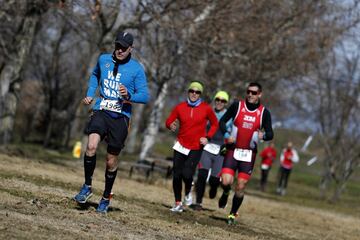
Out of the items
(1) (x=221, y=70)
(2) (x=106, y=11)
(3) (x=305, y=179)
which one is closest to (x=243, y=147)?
(2) (x=106, y=11)

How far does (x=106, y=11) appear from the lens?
25.8 meters

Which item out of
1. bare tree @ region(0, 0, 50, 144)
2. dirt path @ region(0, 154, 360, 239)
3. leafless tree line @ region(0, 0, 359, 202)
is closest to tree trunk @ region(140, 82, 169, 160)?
leafless tree line @ region(0, 0, 359, 202)

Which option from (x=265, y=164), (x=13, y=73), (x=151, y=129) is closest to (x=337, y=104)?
(x=265, y=164)

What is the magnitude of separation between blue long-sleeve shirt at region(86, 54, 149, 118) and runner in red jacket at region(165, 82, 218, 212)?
2.68m

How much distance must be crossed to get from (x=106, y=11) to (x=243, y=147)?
14.8 metres

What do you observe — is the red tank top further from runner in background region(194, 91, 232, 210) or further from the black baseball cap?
the black baseball cap

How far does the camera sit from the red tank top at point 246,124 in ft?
39.2

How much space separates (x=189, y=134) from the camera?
1267 cm

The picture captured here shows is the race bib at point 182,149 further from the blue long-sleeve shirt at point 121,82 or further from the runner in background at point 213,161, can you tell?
the blue long-sleeve shirt at point 121,82

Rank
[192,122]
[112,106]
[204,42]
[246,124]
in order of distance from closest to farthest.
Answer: [112,106] → [246,124] → [192,122] → [204,42]

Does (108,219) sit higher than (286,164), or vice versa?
(286,164)

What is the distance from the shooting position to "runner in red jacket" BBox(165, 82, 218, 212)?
12.7 metres

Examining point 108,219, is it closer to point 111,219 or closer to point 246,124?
point 111,219

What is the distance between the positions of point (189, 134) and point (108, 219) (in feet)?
11.3
